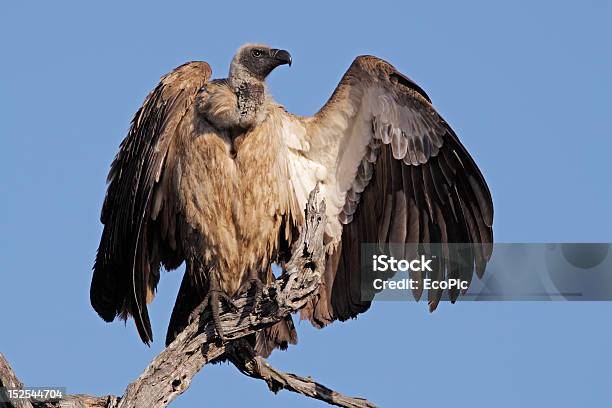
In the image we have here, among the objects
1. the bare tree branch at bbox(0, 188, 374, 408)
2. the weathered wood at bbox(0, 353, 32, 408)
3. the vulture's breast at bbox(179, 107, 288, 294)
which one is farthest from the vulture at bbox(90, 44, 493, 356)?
the weathered wood at bbox(0, 353, 32, 408)

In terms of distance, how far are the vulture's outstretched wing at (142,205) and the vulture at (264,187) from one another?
0.01 meters

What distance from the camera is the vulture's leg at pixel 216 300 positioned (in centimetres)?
891

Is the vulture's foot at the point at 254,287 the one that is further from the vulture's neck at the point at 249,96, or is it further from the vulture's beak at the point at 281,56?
the vulture's beak at the point at 281,56

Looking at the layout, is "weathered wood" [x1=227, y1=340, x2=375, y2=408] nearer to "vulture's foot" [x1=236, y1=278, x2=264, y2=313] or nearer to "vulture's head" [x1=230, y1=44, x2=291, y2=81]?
"vulture's foot" [x1=236, y1=278, x2=264, y2=313]

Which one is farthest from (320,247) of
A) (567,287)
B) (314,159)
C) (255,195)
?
(567,287)

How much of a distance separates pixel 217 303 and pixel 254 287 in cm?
31

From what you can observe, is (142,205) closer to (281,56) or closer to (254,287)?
(254,287)

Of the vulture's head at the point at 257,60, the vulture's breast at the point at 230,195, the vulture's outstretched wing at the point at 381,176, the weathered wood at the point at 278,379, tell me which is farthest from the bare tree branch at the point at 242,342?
the vulture's head at the point at 257,60

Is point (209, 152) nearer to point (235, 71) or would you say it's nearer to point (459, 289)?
point (235, 71)

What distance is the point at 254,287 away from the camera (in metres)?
9.30

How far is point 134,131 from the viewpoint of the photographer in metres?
9.74

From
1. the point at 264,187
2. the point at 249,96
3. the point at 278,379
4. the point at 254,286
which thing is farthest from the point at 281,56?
the point at 278,379

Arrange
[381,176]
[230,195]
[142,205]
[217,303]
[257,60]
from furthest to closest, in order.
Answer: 1. [381,176]
2. [257,60]
3. [230,195]
4. [142,205]
5. [217,303]

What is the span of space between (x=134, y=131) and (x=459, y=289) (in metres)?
2.89
